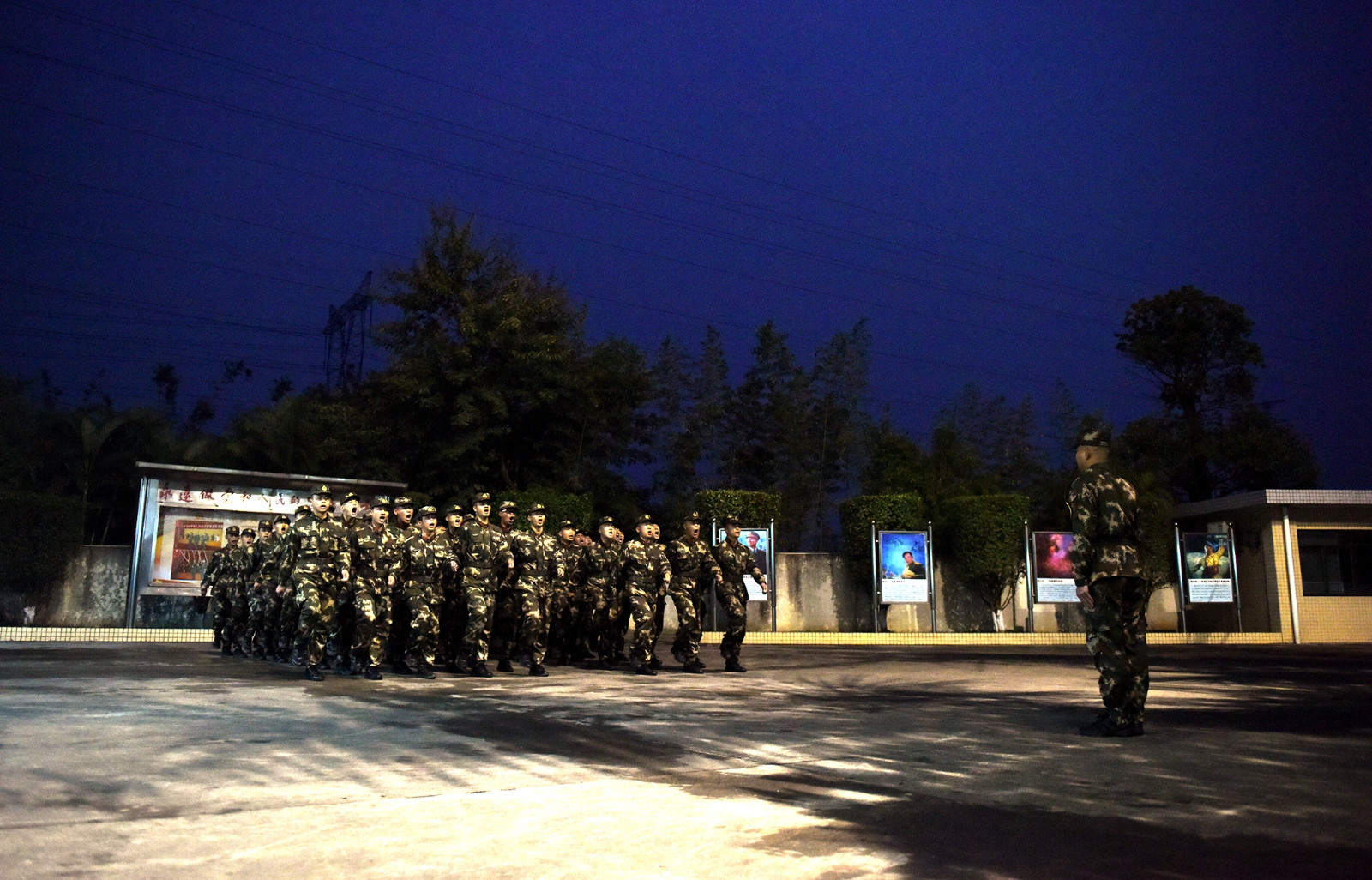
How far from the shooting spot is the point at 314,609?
36.8 feet

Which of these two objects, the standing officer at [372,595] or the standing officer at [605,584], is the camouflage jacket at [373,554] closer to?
the standing officer at [372,595]

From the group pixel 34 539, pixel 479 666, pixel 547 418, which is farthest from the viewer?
pixel 547 418

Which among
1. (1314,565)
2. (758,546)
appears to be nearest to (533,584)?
(758,546)

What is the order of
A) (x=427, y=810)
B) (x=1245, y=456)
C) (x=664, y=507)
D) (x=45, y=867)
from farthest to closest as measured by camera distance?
(x=1245, y=456) < (x=664, y=507) < (x=427, y=810) < (x=45, y=867)

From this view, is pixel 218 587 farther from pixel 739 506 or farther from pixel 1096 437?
pixel 1096 437

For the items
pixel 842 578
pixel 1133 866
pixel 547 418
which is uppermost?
pixel 547 418

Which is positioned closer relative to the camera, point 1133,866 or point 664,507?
point 1133,866

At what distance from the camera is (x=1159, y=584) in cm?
2491

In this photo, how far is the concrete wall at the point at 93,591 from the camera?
68.1 feet

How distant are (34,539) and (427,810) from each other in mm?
19319

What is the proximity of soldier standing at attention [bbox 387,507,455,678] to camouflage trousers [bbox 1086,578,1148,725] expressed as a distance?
23.1 ft

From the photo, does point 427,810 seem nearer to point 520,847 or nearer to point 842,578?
point 520,847

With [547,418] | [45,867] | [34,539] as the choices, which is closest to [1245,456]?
[547,418]

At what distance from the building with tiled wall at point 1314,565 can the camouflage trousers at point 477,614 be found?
60.9 feet
